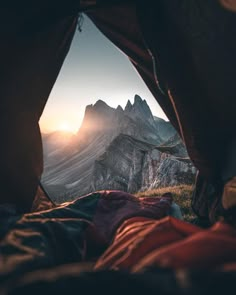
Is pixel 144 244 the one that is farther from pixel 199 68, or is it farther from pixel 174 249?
pixel 199 68

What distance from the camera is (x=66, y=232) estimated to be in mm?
2000

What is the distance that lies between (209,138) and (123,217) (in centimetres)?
145

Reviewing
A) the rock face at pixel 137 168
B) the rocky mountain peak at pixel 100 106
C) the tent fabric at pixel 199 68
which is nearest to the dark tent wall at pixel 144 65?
the tent fabric at pixel 199 68

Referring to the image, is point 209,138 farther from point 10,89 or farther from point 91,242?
point 10,89

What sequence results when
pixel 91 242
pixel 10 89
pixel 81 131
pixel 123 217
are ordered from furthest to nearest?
pixel 81 131 < pixel 10 89 < pixel 123 217 < pixel 91 242

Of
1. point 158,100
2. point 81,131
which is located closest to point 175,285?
point 158,100

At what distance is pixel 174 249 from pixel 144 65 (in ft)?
11.9

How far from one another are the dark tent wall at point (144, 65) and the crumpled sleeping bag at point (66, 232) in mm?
982

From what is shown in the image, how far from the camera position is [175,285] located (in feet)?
2.37

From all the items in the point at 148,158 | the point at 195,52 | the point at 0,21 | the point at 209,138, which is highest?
the point at 0,21

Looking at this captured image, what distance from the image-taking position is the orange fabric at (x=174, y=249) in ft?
3.14

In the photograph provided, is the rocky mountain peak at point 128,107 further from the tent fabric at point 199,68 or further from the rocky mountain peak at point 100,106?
the tent fabric at point 199,68

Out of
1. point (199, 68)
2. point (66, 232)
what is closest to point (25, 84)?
point (199, 68)

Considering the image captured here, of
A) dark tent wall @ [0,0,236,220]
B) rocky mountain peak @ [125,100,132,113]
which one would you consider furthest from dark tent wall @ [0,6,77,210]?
rocky mountain peak @ [125,100,132,113]
